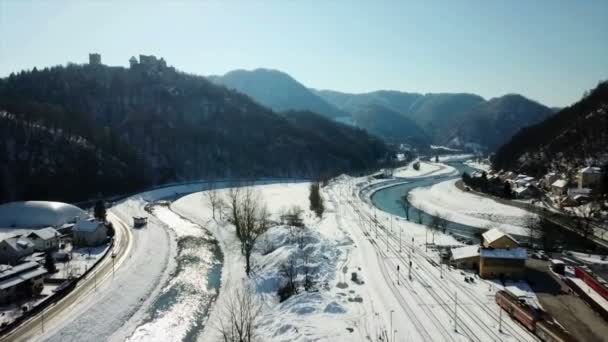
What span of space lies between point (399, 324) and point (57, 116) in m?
85.0

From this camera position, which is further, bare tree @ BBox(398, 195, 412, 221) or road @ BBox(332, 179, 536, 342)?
bare tree @ BBox(398, 195, 412, 221)

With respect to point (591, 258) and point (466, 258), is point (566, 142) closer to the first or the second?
point (591, 258)

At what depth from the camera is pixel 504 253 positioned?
2994cm

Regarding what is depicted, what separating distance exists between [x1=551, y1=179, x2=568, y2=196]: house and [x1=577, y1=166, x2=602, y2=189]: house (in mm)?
2195

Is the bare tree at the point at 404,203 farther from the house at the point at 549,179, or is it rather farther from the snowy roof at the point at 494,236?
the snowy roof at the point at 494,236

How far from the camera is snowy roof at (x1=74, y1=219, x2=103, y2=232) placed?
132ft

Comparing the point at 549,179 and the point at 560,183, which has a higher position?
the point at 549,179

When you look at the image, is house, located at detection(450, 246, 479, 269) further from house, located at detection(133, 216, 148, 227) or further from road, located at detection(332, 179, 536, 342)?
house, located at detection(133, 216, 148, 227)

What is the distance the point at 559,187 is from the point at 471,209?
48.0ft

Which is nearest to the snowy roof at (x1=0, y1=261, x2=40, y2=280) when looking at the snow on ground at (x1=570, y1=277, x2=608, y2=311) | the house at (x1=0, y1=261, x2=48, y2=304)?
the house at (x1=0, y1=261, x2=48, y2=304)

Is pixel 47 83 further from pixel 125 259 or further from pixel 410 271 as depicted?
pixel 410 271

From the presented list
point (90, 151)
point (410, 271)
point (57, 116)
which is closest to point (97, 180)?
point (90, 151)

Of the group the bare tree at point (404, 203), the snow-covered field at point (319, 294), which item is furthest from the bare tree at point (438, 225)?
the bare tree at point (404, 203)

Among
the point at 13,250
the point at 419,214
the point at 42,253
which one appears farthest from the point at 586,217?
the point at 13,250
